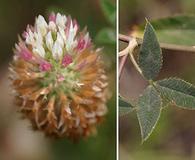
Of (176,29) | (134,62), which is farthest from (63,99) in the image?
(176,29)

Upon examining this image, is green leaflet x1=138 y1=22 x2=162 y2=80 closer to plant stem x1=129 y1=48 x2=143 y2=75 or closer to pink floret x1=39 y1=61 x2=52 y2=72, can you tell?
plant stem x1=129 y1=48 x2=143 y2=75

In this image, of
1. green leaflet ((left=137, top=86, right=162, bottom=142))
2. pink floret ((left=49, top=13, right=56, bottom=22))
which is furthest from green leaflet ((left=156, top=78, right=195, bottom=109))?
pink floret ((left=49, top=13, right=56, bottom=22))

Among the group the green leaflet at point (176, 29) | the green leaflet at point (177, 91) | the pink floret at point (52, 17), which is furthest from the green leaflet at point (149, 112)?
the pink floret at point (52, 17)

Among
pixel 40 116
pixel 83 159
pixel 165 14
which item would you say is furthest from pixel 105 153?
pixel 165 14

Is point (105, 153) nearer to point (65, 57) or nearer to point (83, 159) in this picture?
point (83, 159)

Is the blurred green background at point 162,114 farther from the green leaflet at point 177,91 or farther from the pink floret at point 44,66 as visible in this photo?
the pink floret at point 44,66
